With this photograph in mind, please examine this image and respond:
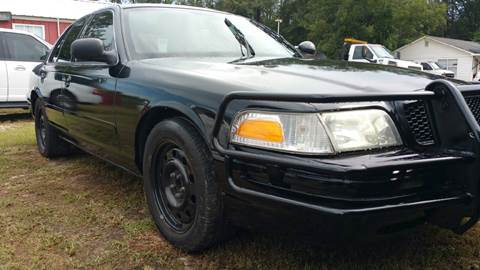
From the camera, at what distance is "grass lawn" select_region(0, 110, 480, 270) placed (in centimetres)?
236

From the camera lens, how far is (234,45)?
337 centimetres

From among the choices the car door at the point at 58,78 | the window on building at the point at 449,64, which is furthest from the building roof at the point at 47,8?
the window on building at the point at 449,64

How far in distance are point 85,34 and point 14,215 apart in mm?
1715

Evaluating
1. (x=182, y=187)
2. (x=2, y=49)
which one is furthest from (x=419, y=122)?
(x=2, y=49)

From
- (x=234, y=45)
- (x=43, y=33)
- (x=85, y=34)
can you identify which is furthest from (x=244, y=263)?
(x=43, y=33)

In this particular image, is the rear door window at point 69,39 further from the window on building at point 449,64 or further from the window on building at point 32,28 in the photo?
the window on building at point 449,64

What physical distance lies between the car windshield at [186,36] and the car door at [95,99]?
0.22 metres

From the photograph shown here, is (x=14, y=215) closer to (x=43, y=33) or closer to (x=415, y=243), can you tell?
(x=415, y=243)

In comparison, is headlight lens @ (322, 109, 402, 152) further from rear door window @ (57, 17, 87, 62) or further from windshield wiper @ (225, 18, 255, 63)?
rear door window @ (57, 17, 87, 62)

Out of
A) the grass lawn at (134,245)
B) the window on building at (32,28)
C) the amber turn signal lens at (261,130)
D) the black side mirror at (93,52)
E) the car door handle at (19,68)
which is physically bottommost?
the grass lawn at (134,245)

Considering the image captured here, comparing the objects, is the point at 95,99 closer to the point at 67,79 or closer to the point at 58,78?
the point at 67,79

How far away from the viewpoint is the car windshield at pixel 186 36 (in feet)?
10.3

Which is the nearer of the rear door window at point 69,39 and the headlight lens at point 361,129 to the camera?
the headlight lens at point 361,129

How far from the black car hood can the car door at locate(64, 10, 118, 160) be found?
0.48 meters
